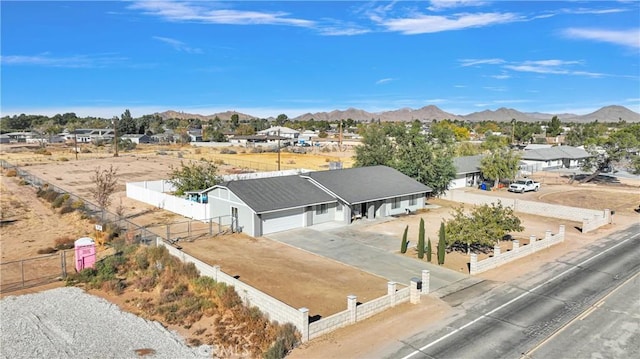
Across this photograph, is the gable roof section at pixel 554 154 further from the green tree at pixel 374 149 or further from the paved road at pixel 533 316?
the paved road at pixel 533 316

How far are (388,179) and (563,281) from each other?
20868 millimetres

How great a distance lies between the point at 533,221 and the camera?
4044 cm

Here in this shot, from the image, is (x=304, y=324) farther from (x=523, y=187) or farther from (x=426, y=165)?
(x=523, y=187)

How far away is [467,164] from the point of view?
60.6 m

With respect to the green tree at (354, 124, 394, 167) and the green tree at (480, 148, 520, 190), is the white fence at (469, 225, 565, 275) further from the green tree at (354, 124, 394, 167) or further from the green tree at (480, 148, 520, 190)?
the green tree at (480, 148, 520, 190)

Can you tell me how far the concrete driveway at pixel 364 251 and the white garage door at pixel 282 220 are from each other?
525 mm

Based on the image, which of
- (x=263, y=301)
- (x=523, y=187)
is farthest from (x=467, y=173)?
(x=263, y=301)

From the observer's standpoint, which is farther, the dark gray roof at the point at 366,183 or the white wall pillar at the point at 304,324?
the dark gray roof at the point at 366,183

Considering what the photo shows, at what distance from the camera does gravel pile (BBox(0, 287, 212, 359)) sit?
58.0 ft

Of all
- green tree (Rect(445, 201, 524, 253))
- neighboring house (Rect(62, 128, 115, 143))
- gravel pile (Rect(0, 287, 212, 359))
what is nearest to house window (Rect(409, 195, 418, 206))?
green tree (Rect(445, 201, 524, 253))

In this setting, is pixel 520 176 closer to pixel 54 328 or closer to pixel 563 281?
pixel 563 281

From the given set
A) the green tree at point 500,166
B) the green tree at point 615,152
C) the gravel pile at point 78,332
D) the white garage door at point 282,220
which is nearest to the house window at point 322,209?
the white garage door at point 282,220

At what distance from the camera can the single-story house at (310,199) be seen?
3409 cm

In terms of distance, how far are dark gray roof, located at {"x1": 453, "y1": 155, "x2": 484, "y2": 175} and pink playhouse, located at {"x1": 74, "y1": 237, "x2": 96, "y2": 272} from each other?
4320 centimetres
